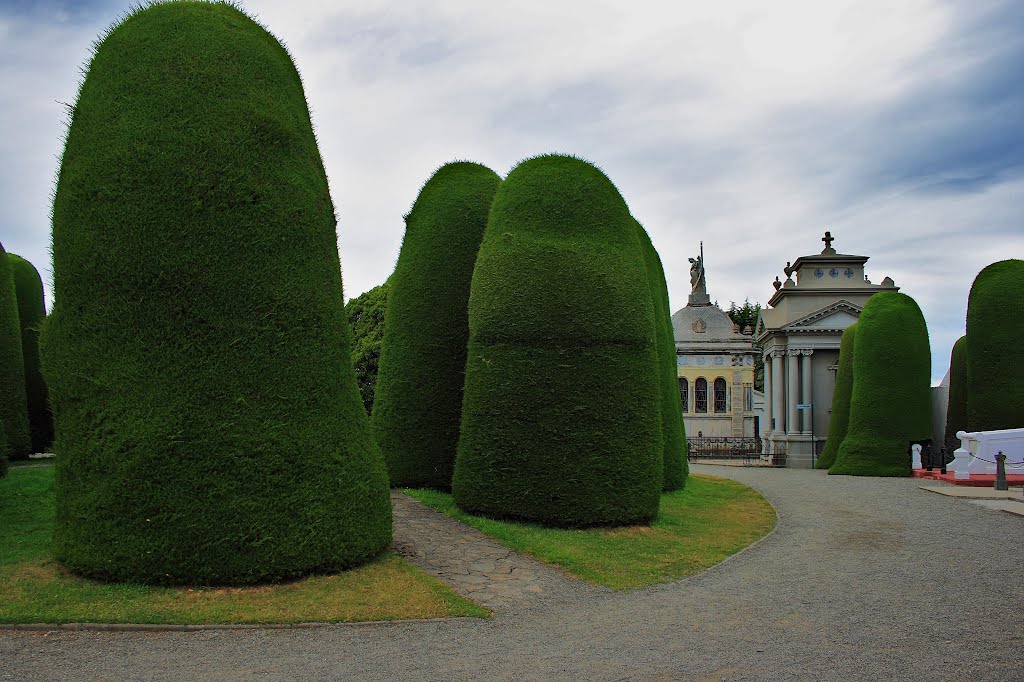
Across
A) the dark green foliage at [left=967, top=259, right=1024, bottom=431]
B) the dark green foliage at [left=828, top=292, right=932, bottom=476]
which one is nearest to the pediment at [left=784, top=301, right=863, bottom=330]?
the dark green foliage at [left=828, top=292, right=932, bottom=476]

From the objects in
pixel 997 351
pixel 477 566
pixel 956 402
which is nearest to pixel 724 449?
pixel 956 402

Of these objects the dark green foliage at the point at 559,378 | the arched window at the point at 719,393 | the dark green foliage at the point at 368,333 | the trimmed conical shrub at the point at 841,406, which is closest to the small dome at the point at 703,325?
the arched window at the point at 719,393

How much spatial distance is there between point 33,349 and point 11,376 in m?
3.36

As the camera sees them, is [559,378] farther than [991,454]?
No

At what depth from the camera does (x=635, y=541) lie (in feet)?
33.2

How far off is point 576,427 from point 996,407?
16036 millimetres

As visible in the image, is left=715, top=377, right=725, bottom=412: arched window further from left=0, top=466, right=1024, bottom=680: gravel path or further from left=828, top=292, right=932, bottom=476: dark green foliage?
left=0, top=466, right=1024, bottom=680: gravel path

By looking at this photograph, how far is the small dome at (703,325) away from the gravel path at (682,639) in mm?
44536

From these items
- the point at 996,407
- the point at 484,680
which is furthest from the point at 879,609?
the point at 996,407

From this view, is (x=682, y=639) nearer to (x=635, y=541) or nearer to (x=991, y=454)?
(x=635, y=541)

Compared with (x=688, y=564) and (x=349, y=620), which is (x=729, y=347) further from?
(x=349, y=620)

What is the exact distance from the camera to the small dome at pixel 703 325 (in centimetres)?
5334

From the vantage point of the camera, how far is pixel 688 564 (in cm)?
937

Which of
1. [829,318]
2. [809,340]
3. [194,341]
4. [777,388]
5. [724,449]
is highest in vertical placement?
[829,318]
